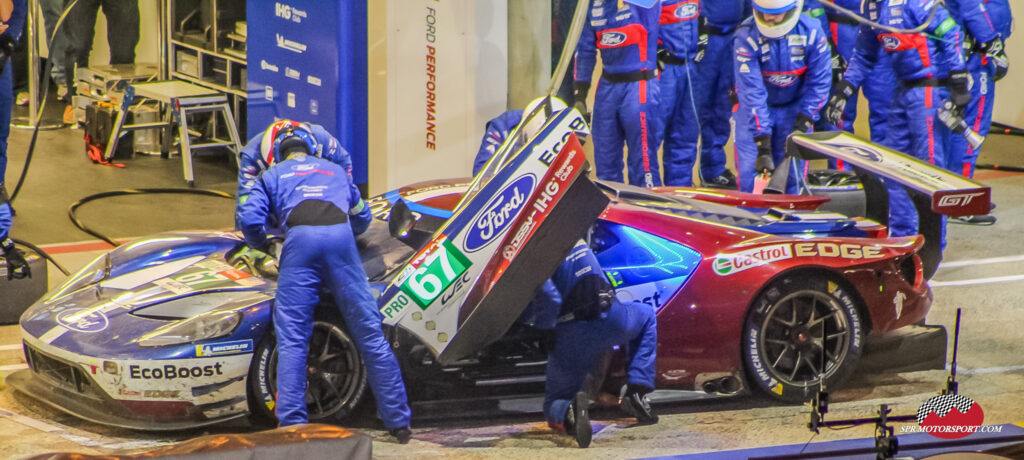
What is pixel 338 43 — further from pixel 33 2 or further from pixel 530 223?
pixel 530 223

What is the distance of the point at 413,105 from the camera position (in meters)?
11.0

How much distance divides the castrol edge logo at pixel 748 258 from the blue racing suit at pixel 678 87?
396 centimetres

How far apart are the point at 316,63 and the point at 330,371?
537 centimetres

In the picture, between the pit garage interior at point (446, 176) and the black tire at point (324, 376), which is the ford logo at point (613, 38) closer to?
the pit garage interior at point (446, 176)

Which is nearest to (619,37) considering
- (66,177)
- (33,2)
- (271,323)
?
(271,323)

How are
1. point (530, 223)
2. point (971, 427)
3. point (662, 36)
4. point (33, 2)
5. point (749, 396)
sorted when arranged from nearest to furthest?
point (971, 427), point (530, 223), point (749, 396), point (662, 36), point (33, 2)

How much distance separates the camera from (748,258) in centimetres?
661

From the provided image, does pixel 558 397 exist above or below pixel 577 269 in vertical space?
below

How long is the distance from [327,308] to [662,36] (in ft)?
17.1

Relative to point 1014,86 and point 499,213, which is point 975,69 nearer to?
point 1014,86

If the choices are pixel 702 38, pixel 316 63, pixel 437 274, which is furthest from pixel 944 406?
pixel 316 63

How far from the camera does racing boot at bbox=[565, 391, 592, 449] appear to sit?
6.23 meters

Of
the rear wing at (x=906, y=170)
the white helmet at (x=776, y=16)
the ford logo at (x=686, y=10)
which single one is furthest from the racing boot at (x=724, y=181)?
the rear wing at (x=906, y=170)

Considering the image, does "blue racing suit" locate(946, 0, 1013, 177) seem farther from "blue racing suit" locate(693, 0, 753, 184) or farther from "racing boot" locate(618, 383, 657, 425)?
"racing boot" locate(618, 383, 657, 425)
